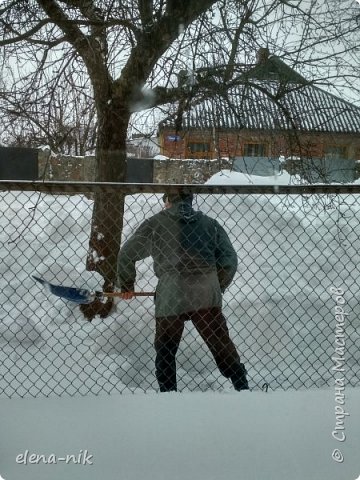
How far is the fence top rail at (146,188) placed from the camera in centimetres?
252

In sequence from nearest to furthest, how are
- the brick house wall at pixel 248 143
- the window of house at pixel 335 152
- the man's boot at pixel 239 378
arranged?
the man's boot at pixel 239 378 < the brick house wall at pixel 248 143 < the window of house at pixel 335 152

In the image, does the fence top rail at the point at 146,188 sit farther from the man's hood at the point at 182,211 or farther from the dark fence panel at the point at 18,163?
the dark fence panel at the point at 18,163

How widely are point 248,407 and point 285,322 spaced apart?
217 centimetres

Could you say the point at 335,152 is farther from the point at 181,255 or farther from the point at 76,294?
the point at 76,294

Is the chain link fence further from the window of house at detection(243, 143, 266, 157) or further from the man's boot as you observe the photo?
the window of house at detection(243, 143, 266, 157)

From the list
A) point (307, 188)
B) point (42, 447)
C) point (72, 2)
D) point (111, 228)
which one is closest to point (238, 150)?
point (111, 228)

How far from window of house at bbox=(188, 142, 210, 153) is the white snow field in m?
0.38

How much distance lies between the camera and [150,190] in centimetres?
264

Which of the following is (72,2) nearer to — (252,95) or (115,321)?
(252,95)

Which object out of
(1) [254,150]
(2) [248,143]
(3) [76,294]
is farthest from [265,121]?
(3) [76,294]

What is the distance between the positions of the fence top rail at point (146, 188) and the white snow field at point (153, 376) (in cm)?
94

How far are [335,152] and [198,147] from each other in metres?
1.83

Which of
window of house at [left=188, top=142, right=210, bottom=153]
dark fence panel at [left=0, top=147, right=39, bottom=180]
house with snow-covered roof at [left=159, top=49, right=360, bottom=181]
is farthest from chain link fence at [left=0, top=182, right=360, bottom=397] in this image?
dark fence panel at [left=0, top=147, right=39, bottom=180]

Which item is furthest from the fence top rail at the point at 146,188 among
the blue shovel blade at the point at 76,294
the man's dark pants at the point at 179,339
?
the blue shovel blade at the point at 76,294
